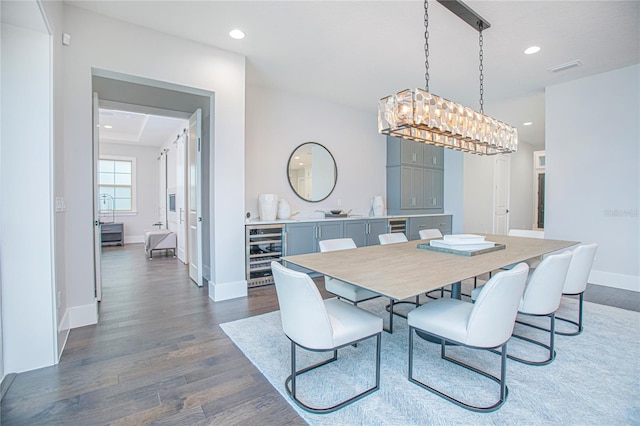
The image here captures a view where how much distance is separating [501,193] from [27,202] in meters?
8.44

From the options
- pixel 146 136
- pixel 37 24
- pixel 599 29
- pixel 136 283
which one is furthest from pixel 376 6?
pixel 146 136

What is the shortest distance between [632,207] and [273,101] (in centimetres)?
493

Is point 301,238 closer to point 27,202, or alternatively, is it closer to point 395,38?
point 395,38

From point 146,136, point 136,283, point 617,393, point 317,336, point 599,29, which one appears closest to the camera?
point 317,336

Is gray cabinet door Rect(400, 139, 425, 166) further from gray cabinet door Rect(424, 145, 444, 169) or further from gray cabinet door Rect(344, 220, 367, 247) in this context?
gray cabinet door Rect(344, 220, 367, 247)

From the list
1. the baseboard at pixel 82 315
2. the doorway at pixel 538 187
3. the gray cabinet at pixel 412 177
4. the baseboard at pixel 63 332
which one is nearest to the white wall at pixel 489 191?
the gray cabinet at pixel 412 177

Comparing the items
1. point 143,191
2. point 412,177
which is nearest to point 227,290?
point 412,177

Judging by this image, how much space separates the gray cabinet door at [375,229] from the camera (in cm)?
512

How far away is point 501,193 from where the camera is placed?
759 cm

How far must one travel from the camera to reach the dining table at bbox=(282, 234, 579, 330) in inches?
64.6

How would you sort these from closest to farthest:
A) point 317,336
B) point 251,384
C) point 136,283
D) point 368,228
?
point 317,336
point 251,384
point 136,283
point 368,228

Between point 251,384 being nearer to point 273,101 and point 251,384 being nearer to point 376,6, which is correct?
point 376,6

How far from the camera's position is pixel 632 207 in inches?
153

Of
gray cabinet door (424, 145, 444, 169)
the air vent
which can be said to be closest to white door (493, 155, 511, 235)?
gray cabinet door (424, 145, 444, 169)
